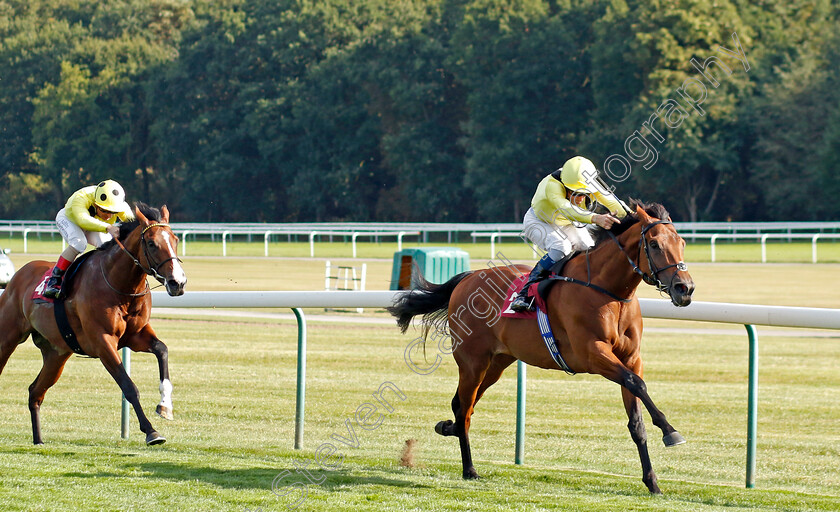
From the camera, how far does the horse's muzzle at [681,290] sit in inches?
175

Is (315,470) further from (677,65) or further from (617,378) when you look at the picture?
(677,65)

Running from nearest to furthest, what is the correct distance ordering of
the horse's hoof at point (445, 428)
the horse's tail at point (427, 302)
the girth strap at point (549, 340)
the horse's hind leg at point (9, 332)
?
the girth strap at point (549, 340) → the horse's hoof at point (445, 428) → the horse's tail at point (427, 302) → the horse's hind leg at point (9, 332)

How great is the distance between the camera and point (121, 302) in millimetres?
5668

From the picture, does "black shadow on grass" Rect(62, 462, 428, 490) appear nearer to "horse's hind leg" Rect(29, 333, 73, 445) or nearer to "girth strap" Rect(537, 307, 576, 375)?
"girth strap" Rect(537, 307, 576, 375)

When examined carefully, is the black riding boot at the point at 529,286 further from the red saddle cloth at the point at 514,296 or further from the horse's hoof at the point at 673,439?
the horse's hoof at the point at 673,439

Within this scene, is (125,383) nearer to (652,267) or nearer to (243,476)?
(243,476)

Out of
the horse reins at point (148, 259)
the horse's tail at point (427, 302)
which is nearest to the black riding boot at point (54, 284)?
the horse reins at point (148, 259)

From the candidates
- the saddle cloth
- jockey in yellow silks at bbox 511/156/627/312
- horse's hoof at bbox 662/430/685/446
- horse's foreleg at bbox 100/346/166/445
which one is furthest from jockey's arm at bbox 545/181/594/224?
the saddle cloth

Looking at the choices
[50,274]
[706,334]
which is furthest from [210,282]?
[50,274]

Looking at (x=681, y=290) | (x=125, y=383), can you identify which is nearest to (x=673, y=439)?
(x=681, y=290)

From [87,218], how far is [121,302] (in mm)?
661

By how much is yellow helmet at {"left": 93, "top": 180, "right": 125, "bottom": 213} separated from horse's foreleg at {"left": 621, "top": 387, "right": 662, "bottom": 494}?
3137mm

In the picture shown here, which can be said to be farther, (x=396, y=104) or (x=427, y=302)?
(x=396, y=104)

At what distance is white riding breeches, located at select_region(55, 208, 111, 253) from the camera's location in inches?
242
